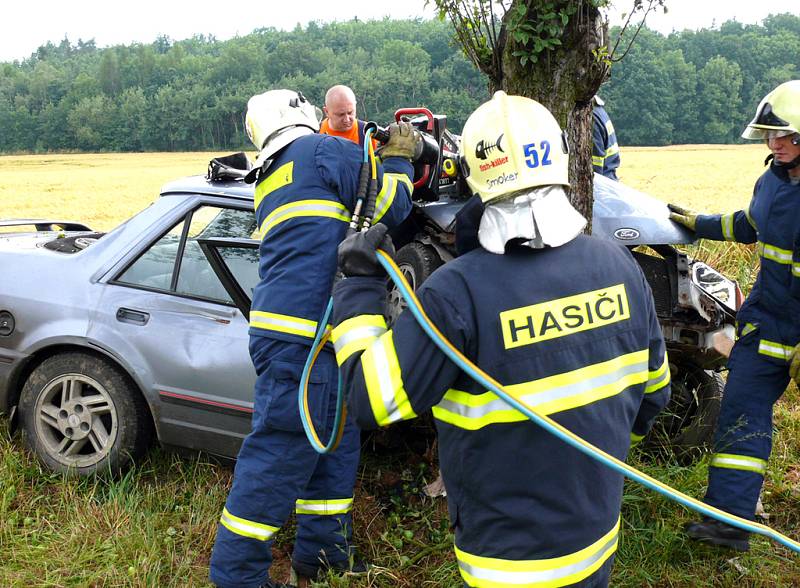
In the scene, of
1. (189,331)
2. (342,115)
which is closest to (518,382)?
(189,331)

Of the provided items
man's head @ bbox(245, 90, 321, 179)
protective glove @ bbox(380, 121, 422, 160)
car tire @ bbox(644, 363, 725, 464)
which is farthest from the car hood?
man's head @ bbox(245, 90, 321, 179)

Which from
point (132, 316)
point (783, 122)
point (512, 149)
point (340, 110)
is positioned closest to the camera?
point (512, 149)

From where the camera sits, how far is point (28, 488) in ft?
12.3

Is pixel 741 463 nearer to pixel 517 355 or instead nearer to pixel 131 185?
pixel 517 355

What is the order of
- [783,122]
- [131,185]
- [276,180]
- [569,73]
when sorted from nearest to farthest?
1. [276,180]
2. [783,122]
3. [569,73]
4. [131,185]

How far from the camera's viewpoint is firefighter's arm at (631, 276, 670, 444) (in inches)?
79.1

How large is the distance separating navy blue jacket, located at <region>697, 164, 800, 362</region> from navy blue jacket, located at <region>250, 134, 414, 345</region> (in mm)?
1593

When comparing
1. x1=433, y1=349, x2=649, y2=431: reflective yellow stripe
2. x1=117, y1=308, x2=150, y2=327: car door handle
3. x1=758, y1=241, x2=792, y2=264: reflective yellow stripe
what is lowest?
x1=117, y1=308, x2=150, y2=327: car door handle

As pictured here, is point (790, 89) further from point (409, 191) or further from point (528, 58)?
point (409, 191)

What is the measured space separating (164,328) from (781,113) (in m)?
2.76

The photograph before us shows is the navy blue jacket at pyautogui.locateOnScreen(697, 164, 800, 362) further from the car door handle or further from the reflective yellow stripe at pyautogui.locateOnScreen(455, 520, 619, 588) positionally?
the car door handle

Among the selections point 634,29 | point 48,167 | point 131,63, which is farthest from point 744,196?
point 131,63

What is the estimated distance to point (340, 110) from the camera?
532cm

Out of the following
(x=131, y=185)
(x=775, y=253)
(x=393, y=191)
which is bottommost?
(x=131, y=185)
